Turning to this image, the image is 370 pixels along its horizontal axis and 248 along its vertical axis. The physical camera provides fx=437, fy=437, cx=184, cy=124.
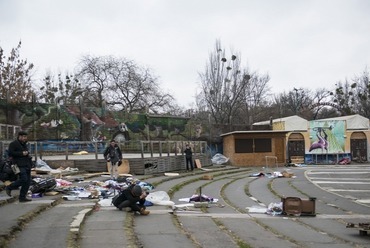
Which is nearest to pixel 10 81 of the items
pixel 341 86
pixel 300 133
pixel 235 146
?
pixel 235 146

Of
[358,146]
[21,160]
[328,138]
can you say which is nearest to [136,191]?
[21,160]

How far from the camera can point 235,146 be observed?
36.3 metres

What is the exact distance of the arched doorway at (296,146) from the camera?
42.1m

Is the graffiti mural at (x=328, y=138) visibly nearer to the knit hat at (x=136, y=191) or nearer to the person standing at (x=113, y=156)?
the person standing at (x=113, y=156)

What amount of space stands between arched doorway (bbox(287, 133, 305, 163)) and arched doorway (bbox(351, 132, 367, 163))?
4956 mm

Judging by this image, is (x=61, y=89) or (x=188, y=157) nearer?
(x=188, y=157)

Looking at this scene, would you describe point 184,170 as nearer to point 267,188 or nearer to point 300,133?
point 267,188

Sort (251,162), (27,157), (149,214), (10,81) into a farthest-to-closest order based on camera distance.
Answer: (10,81), (251,162), (27,157), (149,214)

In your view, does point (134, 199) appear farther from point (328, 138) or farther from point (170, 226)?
point (328, 138)

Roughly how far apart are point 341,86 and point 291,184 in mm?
50463

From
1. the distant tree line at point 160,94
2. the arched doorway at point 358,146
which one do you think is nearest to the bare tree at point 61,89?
the distant tree line at point 160,94

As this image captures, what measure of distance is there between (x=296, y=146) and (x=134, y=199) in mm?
34925

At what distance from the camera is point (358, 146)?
1676 inches

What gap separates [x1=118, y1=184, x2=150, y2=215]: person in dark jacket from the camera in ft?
31.3
